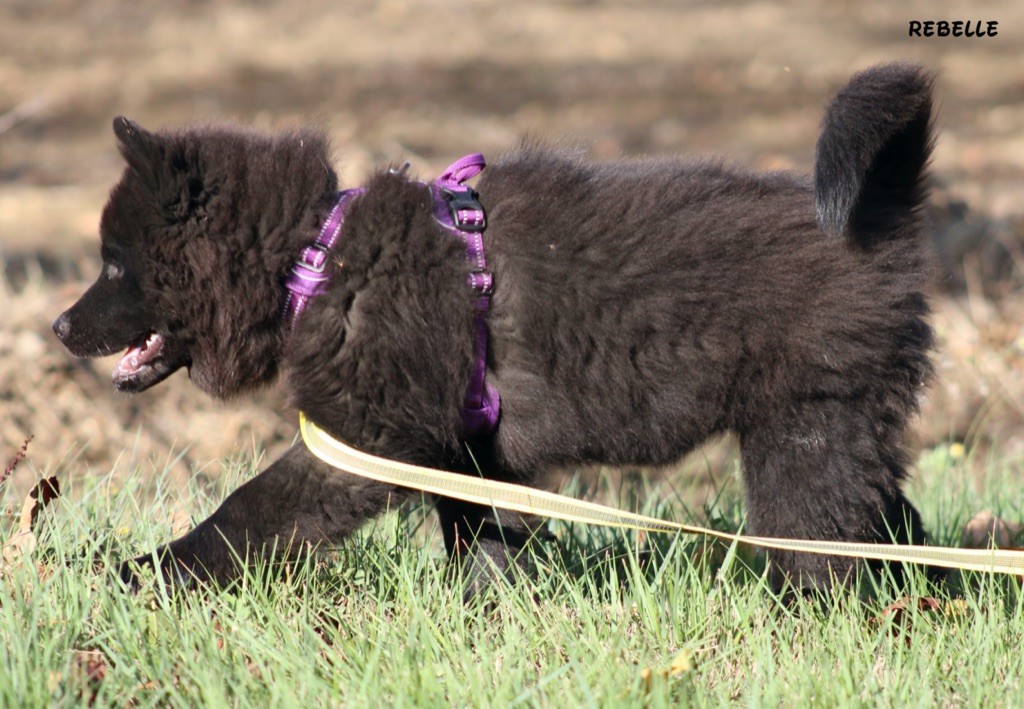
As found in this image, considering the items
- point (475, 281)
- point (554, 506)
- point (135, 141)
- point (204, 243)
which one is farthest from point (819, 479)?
point (135, 141)

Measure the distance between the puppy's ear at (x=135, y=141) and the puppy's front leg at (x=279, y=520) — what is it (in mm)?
938

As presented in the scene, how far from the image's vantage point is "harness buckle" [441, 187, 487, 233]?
3193 mm

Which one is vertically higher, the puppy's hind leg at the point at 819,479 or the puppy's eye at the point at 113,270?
the puppy's eye at the point at 113,270

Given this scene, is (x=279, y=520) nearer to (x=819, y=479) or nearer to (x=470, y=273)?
(x=470, y=273)

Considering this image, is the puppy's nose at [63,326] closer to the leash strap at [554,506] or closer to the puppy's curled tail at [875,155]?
the leash strap at [554,506]

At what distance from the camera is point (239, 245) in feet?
10.5

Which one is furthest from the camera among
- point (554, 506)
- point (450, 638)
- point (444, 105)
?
point (444, 105)

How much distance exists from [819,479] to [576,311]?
31.3 inches

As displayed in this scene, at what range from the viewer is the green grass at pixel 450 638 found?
2.50 metres

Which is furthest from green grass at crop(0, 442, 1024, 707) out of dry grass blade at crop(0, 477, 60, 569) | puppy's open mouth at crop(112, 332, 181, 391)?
puppy's open mouth at crop(112, 332, 181, 391)

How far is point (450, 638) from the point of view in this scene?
2818 mm

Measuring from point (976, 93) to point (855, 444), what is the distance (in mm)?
10905

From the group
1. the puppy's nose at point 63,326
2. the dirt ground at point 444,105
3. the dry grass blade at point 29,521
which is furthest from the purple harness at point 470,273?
the dirt ground at point 444,105

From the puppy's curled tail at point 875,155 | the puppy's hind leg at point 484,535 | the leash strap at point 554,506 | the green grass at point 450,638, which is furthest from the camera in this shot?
the puppy's hind leg at point 484,535
